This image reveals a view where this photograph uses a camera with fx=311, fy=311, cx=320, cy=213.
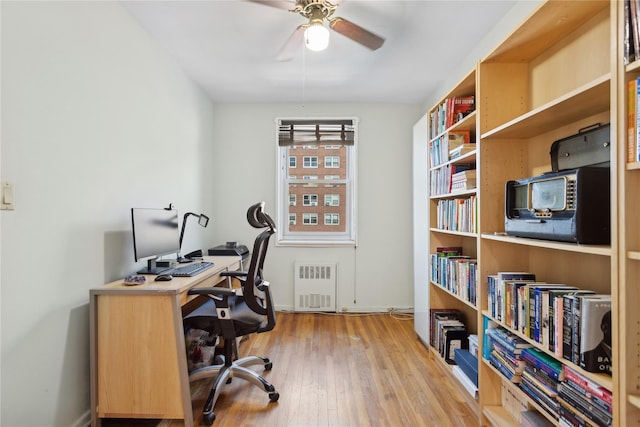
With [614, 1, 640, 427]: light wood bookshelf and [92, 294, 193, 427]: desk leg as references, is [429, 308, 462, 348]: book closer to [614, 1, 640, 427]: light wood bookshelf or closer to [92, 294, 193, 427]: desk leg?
[614, 1, 640, 427]: light wood bookshelf

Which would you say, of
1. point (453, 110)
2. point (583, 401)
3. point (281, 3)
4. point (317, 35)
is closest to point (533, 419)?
point (583, 401)

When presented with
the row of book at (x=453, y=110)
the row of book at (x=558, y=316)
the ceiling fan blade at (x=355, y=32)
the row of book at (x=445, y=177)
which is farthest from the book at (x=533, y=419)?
the ceiling fan blade at (x=355, y=32)

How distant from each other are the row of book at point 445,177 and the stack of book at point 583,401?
1223 millimetres

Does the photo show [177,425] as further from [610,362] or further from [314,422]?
[610,362]

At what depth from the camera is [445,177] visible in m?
2.37

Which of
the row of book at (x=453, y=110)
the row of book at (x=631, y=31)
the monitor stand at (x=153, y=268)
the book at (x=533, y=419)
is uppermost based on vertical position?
the row of book at (x=453, y=110)

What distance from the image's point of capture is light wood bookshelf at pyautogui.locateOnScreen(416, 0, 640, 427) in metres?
0.97

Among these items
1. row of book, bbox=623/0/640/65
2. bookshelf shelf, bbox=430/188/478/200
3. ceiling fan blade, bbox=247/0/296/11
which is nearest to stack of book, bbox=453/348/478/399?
bookshelf shelf, bbox=430/188/478/200

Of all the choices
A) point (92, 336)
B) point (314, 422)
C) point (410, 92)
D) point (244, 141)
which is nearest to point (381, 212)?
point (410, 92)

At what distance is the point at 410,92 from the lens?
341cm

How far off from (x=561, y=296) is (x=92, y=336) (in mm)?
2224

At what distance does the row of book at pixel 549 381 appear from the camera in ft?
3.67

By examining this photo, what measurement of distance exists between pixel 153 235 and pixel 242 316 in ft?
2.70

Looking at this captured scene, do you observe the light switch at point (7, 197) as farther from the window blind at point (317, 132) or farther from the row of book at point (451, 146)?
the window blind at point (317, 132)
